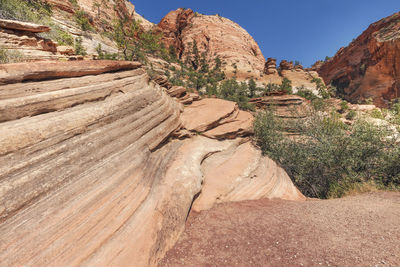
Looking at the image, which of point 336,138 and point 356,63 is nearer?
point 336,138

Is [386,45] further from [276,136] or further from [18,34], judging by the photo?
[18,34]

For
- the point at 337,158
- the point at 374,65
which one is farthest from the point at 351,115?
the point at 374,65

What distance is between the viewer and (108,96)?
4.90 m

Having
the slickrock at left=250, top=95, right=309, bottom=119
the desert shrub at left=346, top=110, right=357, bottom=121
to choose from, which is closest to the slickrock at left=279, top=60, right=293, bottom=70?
the desert shrub at left=346, top=110, right=357, bottom=121

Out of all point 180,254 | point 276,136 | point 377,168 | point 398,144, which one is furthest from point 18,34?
point 398,144

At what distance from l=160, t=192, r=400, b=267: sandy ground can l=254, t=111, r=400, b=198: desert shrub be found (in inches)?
105

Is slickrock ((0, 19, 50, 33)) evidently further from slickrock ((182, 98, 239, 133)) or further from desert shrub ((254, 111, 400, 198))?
desert shrub ((254, 111, 400, 198))

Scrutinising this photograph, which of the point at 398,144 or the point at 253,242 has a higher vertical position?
the point at 398,144

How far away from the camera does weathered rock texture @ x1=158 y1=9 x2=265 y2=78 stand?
53000 millimetres

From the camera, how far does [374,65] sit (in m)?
31.8

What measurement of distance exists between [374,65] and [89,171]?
5004 cm

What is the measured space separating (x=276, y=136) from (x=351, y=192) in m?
4.35

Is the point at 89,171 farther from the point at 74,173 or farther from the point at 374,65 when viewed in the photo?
the point at 374,65

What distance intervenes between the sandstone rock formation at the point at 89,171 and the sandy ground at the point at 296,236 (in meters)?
0.72
